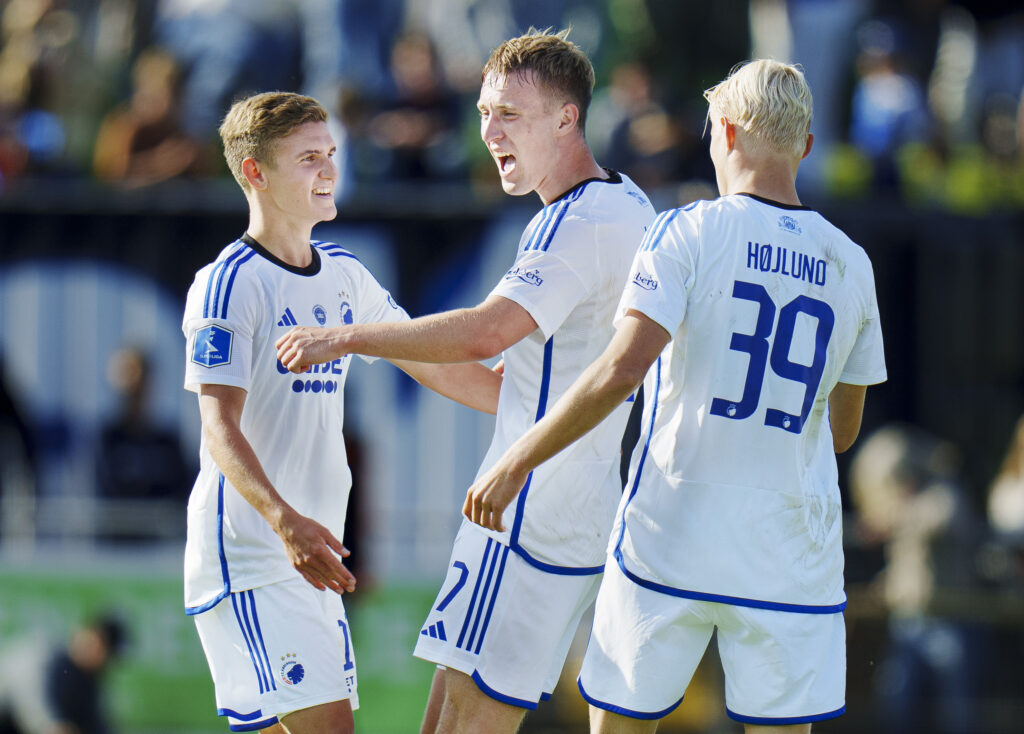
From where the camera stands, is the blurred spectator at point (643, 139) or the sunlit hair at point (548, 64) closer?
the sunlit hair at point (548, 64)

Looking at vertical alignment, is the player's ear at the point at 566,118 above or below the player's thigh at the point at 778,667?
above

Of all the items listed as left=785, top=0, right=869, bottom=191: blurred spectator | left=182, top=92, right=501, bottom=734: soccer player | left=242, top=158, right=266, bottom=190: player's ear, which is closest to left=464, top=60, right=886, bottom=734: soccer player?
left=182, top=92, right=501, bottom=734: soccer player

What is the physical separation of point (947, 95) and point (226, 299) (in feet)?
27.6

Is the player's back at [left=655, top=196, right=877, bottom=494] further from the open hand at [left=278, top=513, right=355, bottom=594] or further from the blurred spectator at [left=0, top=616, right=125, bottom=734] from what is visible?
the blurred spectator at [left=0, top=616, right=125, bottom=734]

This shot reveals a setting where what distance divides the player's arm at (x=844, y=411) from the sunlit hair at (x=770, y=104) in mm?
745

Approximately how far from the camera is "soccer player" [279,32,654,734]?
4082 millimetres

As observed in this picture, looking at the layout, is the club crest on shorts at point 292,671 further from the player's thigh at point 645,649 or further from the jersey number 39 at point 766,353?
the jersey number 39 at point 766,353

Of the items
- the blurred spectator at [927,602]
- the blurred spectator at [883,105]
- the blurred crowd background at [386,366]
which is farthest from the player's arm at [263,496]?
the blurred spectator at [883,105]

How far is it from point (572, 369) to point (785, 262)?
0.71 m

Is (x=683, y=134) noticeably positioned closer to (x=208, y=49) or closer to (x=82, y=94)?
(x=208, y=49)

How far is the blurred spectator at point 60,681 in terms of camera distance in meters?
9.05

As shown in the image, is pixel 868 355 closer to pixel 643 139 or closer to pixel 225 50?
pixel 643 139

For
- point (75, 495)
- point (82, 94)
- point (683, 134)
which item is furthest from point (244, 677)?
point (82, 94)

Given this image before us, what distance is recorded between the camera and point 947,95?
11148 millimetres
